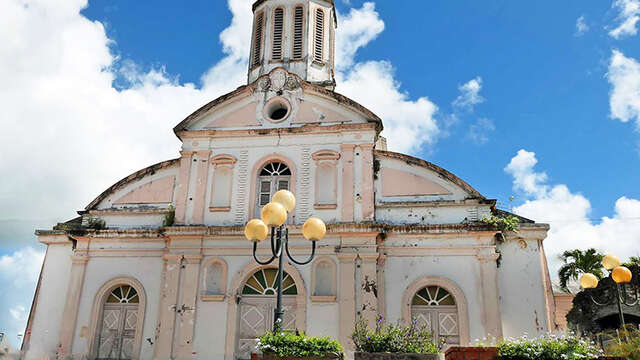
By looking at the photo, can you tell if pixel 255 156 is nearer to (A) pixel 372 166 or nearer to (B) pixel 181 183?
(B) pixel 181 183

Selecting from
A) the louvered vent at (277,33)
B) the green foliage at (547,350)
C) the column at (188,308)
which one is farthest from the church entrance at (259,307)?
the green foliage at (547,350)

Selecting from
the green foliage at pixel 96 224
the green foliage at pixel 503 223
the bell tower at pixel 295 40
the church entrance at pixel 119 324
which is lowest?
the church entrance at pixel 119 324

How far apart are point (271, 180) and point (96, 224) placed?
19.1ft

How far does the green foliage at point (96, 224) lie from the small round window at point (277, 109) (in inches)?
245

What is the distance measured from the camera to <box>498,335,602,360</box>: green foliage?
7520 millimetres

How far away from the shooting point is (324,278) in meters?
15.0

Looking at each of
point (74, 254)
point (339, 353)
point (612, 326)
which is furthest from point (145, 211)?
point (612, 326)

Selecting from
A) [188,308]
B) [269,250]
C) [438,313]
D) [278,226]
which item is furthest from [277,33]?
[438,313]

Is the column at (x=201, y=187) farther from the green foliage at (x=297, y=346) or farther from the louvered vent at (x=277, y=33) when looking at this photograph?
the green foliage at (x=297, y=346)

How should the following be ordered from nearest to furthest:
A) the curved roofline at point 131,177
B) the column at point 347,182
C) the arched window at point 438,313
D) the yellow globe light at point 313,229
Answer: the yellow globe light at point 313,229 < the arched window at point 438,313 < the column at point 347,182 < the curved roofline at point 131,177

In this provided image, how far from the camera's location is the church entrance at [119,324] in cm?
1552

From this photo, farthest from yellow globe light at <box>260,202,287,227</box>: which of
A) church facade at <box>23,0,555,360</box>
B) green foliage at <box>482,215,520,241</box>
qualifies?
green foliage at <box>482,215,520,241</box>

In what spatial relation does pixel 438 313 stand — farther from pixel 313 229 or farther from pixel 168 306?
pixel 168 306

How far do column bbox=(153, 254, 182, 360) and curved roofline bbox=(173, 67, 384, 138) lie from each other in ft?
13.9
